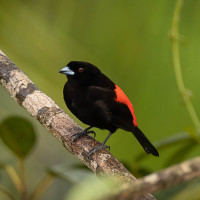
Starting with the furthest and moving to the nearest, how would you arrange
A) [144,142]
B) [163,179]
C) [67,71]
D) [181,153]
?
[67,71], [144,142], [181,153], [163,179]

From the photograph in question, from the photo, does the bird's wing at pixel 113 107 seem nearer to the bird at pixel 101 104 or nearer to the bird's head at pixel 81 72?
the bird at pixel 101 104

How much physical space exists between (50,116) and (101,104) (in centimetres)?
39

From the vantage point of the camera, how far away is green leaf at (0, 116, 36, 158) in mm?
2303

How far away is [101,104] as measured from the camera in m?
2.51

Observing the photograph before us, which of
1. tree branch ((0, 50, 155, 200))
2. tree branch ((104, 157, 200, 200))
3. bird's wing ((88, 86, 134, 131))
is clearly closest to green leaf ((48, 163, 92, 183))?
tree branch ((0, 50, 155, 200))

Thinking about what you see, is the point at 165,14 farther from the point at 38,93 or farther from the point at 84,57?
the point at 38,93

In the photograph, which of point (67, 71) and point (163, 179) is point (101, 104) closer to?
point (67, 71)

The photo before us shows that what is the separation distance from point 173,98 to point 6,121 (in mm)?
936

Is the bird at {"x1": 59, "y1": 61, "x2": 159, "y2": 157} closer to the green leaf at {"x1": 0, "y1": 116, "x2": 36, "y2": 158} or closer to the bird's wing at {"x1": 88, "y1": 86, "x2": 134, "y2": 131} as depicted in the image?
the bird's wing at {"x1": 88, "y1": 86, "x2": 134, "y2": 131}

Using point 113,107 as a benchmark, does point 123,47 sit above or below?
above

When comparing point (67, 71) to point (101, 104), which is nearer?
point (101, 104)

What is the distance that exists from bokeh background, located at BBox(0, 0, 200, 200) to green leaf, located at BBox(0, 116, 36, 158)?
1.24ft

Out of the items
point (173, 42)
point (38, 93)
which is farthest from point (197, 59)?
point (38, 93)

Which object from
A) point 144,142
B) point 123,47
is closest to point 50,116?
point 123,47
